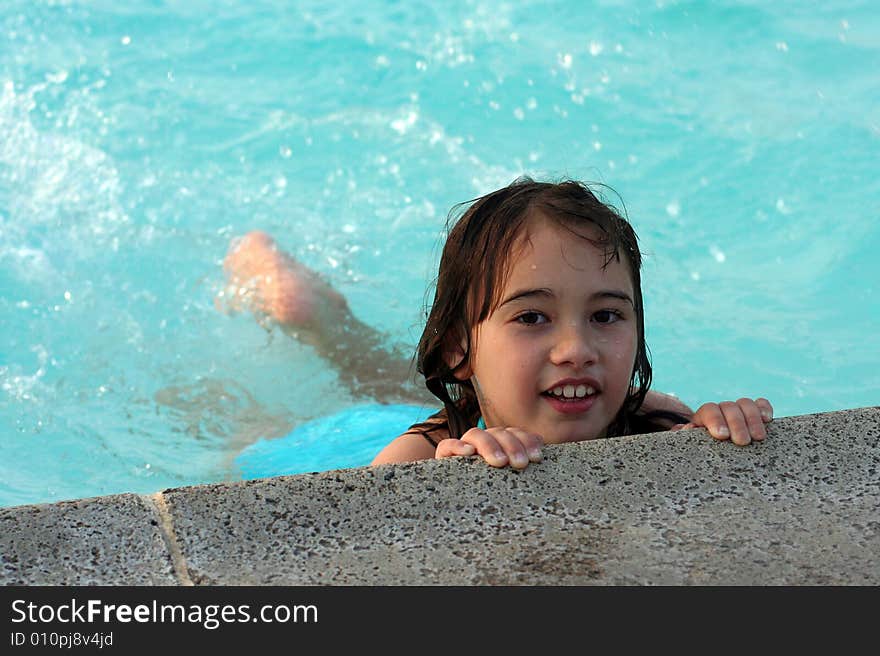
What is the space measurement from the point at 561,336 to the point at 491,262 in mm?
266

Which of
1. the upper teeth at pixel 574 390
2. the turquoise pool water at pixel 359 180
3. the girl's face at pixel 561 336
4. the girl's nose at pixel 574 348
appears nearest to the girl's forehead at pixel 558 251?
the girl's face at pixel 561 336

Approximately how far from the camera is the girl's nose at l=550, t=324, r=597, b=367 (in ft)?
7.79

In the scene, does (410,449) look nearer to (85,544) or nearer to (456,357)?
(456,357)

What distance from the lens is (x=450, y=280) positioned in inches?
107

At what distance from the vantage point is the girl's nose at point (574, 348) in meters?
2.38

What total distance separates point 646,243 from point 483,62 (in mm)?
2083

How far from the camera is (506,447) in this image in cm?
196

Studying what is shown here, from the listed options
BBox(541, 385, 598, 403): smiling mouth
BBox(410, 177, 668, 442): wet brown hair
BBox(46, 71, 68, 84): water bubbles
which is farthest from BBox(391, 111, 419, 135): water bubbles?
BBox(541, 385, 598, 403): smiling mouth

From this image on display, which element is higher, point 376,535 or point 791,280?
point 791,280

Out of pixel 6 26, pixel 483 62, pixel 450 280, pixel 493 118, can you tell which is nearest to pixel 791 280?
pixel 493 118

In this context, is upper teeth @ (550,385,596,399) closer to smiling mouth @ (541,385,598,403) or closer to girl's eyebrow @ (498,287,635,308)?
smiling mouth @ (541,385,598,403)

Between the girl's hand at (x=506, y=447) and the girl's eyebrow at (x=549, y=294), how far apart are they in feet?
1.68

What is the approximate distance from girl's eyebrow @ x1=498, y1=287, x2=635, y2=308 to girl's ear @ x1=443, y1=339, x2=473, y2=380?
27 cm

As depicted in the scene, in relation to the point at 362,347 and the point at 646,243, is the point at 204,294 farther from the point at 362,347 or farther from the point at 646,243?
the point at 646,243
